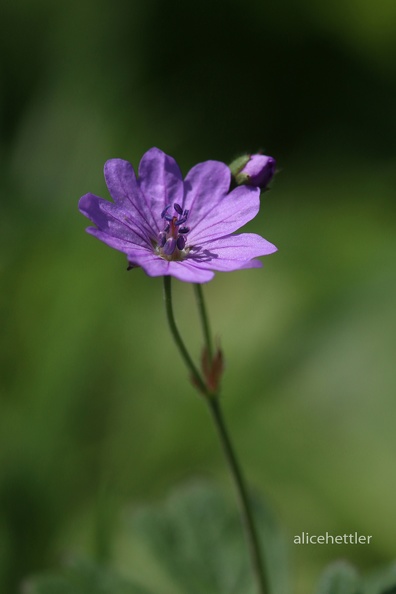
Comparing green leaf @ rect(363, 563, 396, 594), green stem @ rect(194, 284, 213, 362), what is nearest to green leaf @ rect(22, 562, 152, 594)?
green leaf @ rect(363, 563, 396, 594)

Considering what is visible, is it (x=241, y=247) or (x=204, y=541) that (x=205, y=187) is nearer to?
(x=241, y=247)

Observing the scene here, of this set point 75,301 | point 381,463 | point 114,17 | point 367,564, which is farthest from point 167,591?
point 114,17

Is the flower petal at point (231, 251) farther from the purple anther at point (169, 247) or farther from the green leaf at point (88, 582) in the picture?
the green leaf at point (88, 582)

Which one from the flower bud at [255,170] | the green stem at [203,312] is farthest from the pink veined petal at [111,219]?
the flower bud at [255,170]

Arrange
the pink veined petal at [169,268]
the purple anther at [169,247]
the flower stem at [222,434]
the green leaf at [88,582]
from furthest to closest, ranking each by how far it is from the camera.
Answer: the green leaf at [88,582] < the purple anther at [169,247] < the flower stem at [222,434] < the pink veined petal at [169,268]

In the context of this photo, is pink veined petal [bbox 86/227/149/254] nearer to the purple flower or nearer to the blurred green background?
the purple flower

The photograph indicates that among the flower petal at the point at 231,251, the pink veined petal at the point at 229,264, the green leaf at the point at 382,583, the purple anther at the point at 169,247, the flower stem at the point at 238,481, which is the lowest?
the green leaf at the point at 382,583
